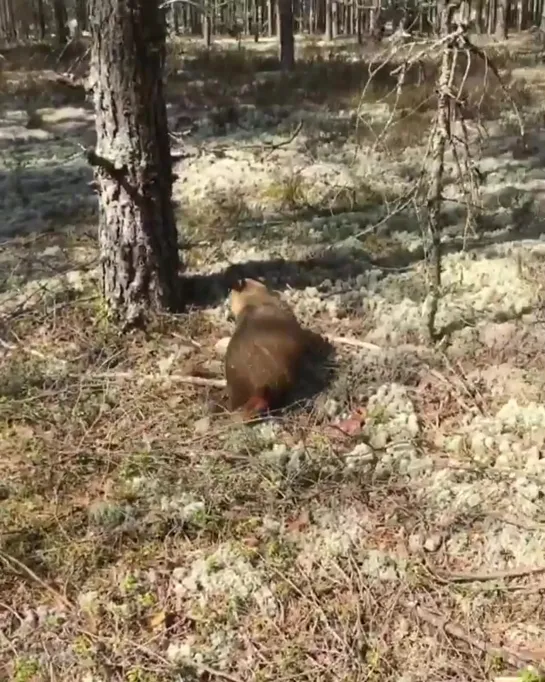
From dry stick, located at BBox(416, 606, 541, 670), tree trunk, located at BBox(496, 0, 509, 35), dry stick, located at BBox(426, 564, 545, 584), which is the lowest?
dry stick, located at BBox(416, 606, 541, 670)

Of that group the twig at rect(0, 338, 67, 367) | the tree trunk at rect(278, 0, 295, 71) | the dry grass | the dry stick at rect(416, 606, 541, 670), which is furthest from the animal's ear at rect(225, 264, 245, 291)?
the tree trunk at rect(278, 0, 295, 71)

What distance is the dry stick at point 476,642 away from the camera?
10.5 ft

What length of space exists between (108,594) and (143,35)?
3.29 meters

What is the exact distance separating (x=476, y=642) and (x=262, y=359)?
6.52ft

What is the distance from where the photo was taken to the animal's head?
551 centimetres

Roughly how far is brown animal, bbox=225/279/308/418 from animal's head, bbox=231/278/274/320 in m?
0.23

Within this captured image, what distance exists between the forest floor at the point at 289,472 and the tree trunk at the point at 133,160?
0.31 meters

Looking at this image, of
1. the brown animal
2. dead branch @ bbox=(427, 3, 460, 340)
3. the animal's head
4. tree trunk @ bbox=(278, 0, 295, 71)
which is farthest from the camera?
tree trunk @ bbox=(278, 0, 295, 71)

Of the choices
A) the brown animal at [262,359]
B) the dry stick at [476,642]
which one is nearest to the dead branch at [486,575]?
the dry stick at [476,642]

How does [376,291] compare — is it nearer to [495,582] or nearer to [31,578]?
[495,582]

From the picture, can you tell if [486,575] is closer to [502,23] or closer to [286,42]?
[286,42]

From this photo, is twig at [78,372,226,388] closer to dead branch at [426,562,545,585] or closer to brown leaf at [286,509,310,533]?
brown leaf at [286,509,310,533]

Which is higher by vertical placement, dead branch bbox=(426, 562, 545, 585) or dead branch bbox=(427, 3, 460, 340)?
dead branch bbox=(427, 3, 460, 340)

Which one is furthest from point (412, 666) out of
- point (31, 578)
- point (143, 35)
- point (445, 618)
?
point (143, 35)
